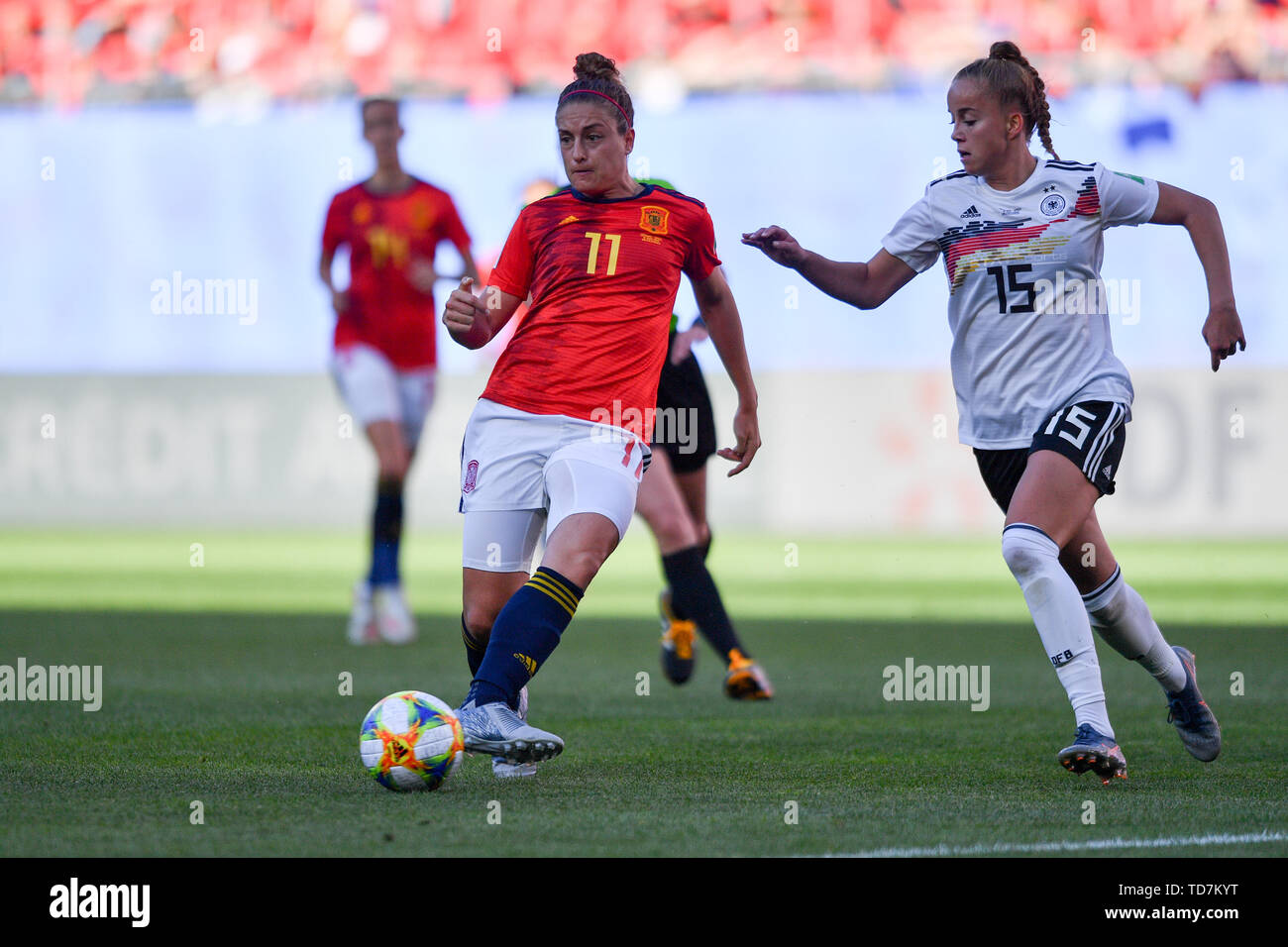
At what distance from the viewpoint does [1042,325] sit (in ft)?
16.3

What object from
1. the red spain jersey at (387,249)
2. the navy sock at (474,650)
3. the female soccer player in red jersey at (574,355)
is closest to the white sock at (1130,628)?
the female soccer player in red jersey at (574,355)

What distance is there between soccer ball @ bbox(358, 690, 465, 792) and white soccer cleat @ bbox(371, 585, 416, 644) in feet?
16.1

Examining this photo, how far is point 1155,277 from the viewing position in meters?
19.7

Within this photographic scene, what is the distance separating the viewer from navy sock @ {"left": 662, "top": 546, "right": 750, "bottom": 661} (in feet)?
22.8

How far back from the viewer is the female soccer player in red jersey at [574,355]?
4.82 meters

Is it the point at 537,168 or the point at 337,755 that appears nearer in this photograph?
the point at 337,755

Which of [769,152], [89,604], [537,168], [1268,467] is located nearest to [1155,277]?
[1268,467]

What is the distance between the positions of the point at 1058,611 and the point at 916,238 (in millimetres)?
1201

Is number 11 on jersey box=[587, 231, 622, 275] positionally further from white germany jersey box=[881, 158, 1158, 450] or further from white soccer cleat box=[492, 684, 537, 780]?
white soccer cleat box=[492, 684, 537, 780]

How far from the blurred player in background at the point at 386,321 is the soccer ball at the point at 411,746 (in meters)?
4.85

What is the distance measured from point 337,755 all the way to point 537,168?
15.9m

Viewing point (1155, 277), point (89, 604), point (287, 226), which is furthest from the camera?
point (287, 226)
